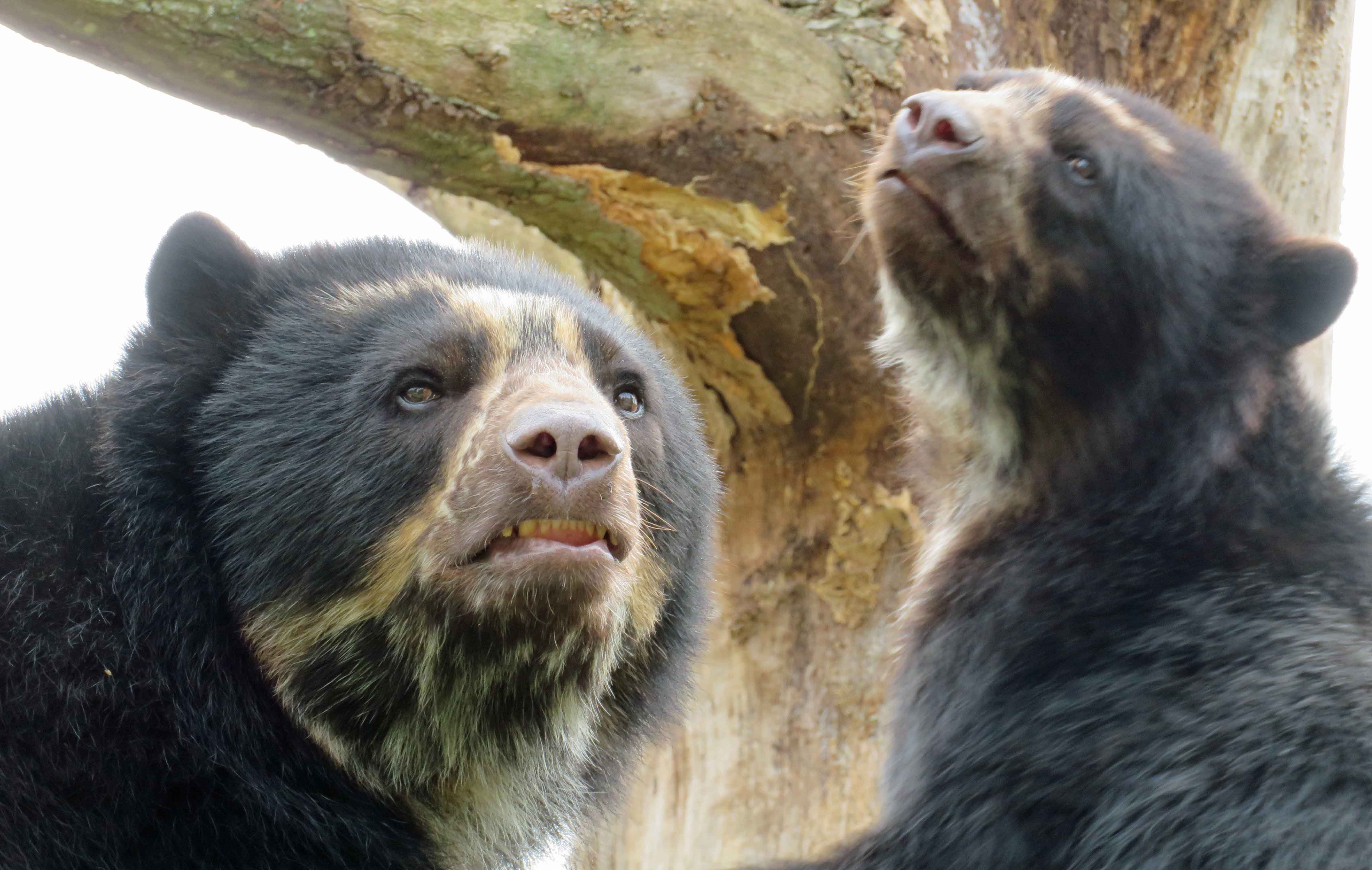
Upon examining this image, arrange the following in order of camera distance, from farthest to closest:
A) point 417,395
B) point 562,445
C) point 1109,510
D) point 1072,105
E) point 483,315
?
point 1072,105
point 1109,510
point 483,315
point 417,395
point 562,445

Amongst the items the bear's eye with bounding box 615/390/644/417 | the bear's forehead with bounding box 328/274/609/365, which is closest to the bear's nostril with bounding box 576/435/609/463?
the bear's forehead with bounding box 328/274/609/365

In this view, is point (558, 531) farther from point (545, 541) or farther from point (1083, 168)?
point (1083, 168)

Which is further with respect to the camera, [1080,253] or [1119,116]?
[1119,116]

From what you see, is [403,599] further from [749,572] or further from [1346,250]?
[1346,250]

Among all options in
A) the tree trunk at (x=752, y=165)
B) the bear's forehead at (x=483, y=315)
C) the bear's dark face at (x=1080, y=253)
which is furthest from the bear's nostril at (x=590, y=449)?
the tree trunk at (x=752, y=165)

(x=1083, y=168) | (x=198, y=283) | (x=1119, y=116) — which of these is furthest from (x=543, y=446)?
(x=1119, y=116)

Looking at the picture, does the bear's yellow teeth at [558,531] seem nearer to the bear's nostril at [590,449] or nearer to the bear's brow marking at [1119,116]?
the bear's nostril at [590,449]

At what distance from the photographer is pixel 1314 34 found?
6121mm

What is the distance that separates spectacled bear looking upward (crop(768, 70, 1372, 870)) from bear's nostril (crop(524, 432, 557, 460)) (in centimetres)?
166

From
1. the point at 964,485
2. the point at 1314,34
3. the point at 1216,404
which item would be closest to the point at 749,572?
the point at 964,485

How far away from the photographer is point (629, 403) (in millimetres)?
4434

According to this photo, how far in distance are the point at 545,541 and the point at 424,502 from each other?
0.41 m

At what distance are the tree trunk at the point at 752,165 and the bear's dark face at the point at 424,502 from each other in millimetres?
1352

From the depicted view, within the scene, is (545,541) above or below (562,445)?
below
